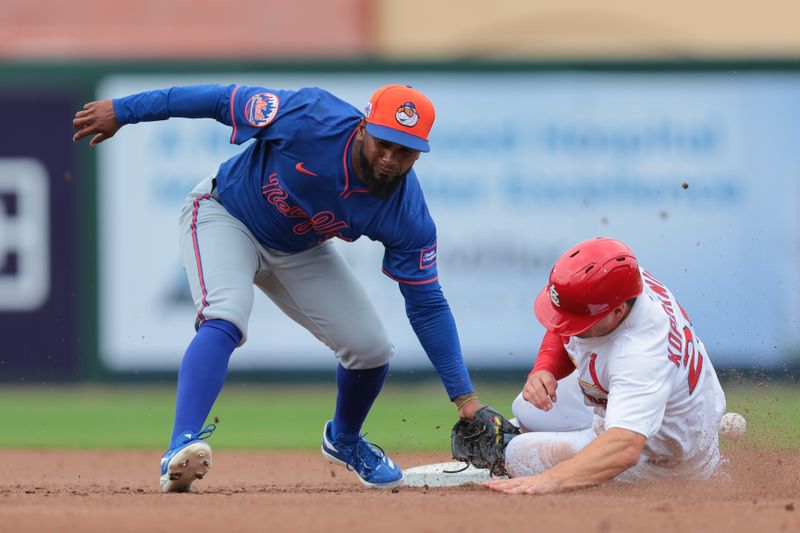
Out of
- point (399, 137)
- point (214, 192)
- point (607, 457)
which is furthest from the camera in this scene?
point (214, 192)

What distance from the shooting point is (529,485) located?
4.71 meters

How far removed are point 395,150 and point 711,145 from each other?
5907 mm

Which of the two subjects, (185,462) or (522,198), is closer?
(185,462)

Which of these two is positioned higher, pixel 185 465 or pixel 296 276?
pixel 296 276

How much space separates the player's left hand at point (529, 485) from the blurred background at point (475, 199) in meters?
5.20

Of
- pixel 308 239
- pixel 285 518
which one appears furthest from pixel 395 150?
pixel 285 518

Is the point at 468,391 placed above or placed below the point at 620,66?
below

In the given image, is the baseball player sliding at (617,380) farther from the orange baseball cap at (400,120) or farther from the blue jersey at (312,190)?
the orange baseball cap at (400,120)

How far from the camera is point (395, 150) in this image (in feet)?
16.3

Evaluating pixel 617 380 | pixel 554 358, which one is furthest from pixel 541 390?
pixel 617 380

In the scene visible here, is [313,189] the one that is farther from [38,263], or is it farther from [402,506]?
[38,263]

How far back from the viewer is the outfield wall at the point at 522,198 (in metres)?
10.1

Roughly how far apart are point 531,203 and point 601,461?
5.92 metres

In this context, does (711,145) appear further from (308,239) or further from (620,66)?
(308,239)
